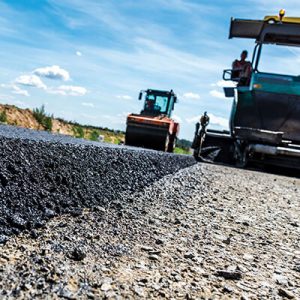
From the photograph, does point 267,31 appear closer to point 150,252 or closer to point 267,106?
point 267,106

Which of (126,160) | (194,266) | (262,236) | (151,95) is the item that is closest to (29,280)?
(194,266)

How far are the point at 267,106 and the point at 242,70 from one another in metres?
0.99

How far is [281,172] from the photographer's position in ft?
29.9

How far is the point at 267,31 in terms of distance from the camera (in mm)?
8492

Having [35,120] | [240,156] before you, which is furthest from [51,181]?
[35,120]

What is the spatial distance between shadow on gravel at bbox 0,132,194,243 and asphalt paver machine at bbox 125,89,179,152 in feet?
29.7

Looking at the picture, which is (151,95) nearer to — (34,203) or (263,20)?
(263,20)

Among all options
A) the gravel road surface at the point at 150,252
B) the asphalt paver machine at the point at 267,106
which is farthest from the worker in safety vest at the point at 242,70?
the gravel road surface at the point at 150,252

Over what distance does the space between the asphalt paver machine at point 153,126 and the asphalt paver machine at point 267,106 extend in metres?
4.23

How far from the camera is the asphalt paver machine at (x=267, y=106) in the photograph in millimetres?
8305

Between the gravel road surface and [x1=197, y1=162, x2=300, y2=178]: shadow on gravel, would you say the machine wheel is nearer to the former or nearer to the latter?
[x1=197, y1=162, x2=300, y2=178]: shadow on gravel

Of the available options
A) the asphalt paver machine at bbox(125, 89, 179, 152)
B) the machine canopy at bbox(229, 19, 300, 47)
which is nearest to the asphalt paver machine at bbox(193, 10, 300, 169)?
the machine canopy at bbox(229, 19, 300, 47)

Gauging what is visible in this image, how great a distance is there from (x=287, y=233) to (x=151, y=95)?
12176 millimetres

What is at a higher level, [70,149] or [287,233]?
[70,149]
